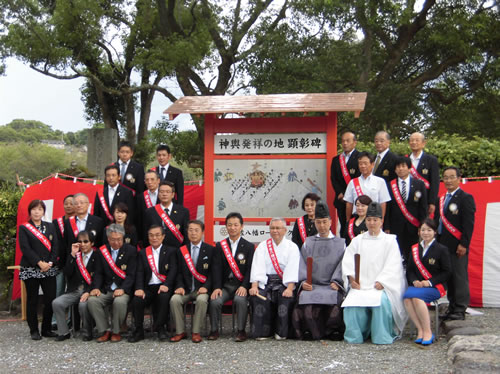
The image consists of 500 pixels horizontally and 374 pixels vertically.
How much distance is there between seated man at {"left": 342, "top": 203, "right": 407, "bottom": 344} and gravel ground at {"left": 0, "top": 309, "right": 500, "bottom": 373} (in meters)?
0.16

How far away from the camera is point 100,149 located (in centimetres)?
1527

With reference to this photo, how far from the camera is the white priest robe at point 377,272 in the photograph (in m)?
5.71

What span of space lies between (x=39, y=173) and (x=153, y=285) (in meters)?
36.3

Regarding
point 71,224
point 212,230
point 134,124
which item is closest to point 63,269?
point 71,224

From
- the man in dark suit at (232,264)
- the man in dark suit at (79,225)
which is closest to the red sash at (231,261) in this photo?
the man in dark suit at (232,264)

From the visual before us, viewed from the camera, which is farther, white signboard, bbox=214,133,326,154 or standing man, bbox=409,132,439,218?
white signboard, bbox=214,133,326,154

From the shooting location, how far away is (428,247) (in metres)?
5.76

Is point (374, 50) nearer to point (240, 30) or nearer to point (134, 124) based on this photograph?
point (240, 30)

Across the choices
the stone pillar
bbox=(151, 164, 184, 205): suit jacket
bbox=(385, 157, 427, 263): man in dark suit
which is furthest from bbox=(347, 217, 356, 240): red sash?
the stone pillar

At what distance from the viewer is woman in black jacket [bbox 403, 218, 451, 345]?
5574mm

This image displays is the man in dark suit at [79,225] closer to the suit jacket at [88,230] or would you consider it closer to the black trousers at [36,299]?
the suit jacket at [88,230]

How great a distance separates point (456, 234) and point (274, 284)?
6.93 feet

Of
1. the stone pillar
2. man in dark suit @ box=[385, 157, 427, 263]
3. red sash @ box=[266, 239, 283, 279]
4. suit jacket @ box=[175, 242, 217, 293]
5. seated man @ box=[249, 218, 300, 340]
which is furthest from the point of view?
the stone pillar

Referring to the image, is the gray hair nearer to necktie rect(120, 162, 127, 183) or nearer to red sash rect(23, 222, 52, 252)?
red sash rect(23, 222, 52, 252)
